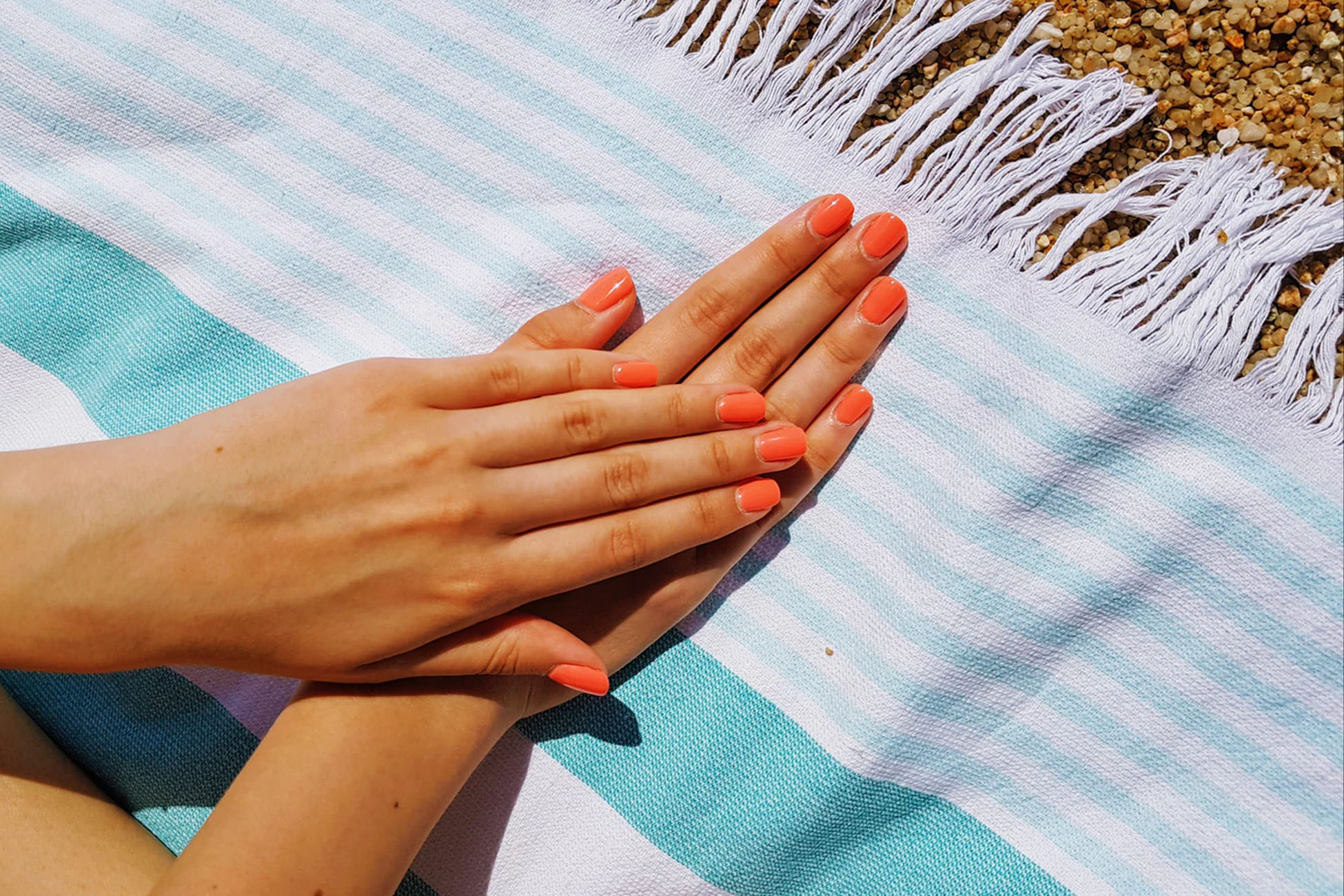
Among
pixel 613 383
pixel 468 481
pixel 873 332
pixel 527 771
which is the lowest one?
pixel 527 771

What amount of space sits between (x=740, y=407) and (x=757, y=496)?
10 centimetres

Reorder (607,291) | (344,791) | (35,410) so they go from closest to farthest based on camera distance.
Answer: (344,791) < (607,291) < (35,410)

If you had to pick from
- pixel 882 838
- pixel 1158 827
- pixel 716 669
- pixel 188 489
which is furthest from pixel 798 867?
pixel 188 489

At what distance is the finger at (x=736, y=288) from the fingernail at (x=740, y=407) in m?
0.08

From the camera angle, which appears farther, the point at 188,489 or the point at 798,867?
the point at 798,867

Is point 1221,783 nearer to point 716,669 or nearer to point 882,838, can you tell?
point 882,838

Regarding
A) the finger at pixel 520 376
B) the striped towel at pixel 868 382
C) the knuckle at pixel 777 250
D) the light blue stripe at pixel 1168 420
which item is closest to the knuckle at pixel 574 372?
the finger at pixel 520 376

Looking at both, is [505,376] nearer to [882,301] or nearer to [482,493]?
[482,493]

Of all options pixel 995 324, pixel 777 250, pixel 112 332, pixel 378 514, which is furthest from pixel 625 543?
pixel 112 332

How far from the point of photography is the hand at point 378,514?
0.88 meters

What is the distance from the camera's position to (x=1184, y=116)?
37.9 inches

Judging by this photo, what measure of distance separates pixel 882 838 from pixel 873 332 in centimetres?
57

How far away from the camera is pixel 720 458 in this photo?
950 millimetres

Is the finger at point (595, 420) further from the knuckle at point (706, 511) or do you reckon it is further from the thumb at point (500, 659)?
the thumb at point (500, 659)
